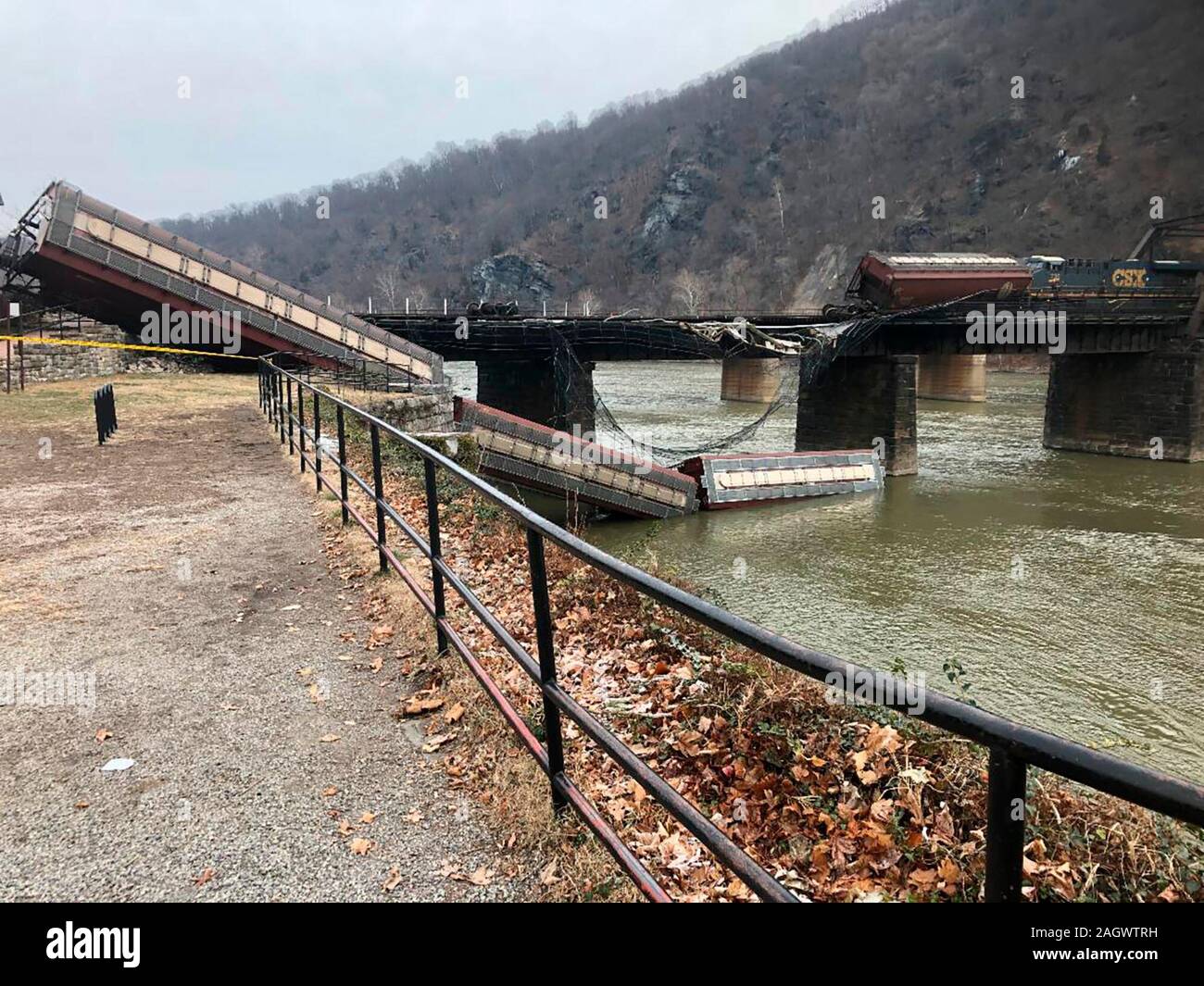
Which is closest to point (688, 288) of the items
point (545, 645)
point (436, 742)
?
point (436, 742)

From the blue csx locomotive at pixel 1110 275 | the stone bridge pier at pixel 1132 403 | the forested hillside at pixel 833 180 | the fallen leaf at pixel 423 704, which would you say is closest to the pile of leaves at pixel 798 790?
the fallen leaf at pixel 423 704

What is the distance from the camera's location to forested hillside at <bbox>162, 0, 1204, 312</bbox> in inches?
3986

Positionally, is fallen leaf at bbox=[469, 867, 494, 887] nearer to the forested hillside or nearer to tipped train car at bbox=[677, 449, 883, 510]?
tipped train car at bbox=[677, 449, 883, 510]

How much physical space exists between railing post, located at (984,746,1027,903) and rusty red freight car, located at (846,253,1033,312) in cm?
3798

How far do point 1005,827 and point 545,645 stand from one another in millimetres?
1920

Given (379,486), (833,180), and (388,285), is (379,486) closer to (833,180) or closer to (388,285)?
(833,180)

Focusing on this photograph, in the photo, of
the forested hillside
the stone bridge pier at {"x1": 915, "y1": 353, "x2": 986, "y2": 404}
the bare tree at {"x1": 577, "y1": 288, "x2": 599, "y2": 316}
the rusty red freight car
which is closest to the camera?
the rusty red freight car

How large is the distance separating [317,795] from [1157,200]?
104 m

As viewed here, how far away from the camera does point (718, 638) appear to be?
24.5ft

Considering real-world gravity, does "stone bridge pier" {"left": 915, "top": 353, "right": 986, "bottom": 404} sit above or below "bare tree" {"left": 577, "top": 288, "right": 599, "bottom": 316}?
below

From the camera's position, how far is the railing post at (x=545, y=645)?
2943 millimetres

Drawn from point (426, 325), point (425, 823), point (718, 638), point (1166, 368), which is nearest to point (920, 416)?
point (1166, 368)

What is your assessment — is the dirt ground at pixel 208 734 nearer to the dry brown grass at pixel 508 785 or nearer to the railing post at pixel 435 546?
the dry brown grass at pixel 508 785

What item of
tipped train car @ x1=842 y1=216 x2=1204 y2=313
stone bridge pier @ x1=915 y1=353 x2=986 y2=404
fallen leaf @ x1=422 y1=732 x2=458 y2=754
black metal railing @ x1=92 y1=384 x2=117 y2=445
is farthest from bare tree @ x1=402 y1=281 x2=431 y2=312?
fallen leaf @ x1=422 y1=732 x2=458 y2=754
